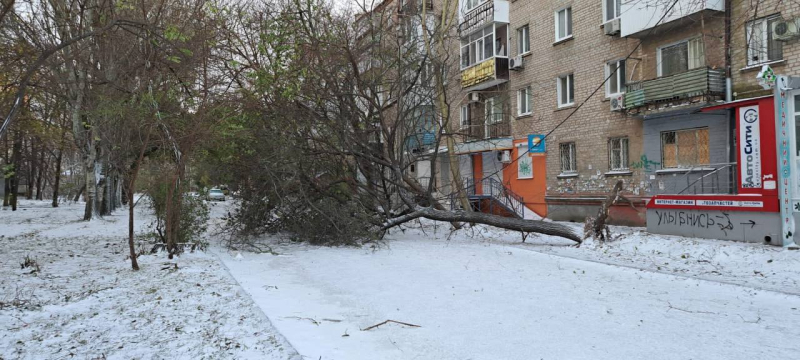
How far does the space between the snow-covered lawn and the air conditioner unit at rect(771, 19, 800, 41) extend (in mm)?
14239

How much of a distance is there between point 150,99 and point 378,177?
5893 millimetres

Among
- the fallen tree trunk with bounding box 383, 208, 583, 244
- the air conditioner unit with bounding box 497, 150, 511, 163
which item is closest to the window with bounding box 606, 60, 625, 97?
the air conditioner unit with bounding box 497, 150, 511, 163

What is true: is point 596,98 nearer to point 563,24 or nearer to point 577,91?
point 577,91

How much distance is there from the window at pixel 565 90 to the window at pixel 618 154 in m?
2.58

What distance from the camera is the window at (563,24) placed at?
2086cm

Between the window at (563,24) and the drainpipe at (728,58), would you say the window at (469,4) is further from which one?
the drainpipe at (728,58)

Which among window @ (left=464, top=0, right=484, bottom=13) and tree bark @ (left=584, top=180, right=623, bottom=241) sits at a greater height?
window @ (left=464, top=0, right=484, bottom=13)

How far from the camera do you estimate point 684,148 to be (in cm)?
1648

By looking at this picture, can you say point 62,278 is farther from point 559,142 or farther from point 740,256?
point 559,142

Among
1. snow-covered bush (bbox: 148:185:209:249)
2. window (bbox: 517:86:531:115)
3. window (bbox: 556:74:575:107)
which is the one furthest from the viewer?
window (bbox: 517:86:531:115)

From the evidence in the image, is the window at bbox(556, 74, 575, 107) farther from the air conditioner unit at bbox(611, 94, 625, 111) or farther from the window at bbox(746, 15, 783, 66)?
the window at bbox(746, 15, 783, 66)

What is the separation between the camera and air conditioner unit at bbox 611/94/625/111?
17766 millimetres

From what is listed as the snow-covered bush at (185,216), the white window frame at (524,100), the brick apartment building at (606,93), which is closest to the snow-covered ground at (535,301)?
the snow-covered bush at (185,216)

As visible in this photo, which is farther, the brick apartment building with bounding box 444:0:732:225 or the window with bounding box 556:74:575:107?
the window with bounding box 556:74:575:107
